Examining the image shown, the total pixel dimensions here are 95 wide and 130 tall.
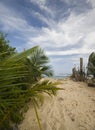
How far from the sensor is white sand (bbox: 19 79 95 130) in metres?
5.20

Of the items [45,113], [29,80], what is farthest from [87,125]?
[29,80]

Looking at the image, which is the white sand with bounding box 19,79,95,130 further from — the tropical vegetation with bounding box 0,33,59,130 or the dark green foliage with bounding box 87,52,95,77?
the dark green foliage with bounding box 87,52,95,77

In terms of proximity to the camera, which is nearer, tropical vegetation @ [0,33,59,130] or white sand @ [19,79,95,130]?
tropical vegetation @ [0,33,59,130]

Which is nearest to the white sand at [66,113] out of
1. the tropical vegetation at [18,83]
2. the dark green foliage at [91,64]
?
the tropical vegetation at [18,83]

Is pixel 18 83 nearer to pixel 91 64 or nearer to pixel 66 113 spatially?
pixel 66 113

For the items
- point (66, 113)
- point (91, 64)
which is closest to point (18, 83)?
point (66, 113)

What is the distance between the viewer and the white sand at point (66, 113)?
17.1 ft

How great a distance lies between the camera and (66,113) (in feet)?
19.3

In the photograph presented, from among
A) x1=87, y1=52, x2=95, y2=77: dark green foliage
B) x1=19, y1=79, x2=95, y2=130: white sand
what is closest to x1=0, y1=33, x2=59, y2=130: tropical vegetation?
x1=19, y1=79, x2=95, y2=130: white sand

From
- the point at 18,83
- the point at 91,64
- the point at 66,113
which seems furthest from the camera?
the point at 91,64

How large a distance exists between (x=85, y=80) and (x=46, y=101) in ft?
15.2

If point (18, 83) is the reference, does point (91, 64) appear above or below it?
above

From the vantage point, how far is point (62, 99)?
697 centimetres

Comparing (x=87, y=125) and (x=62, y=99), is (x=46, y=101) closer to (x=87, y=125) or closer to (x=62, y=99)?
(x=62, y=99)
